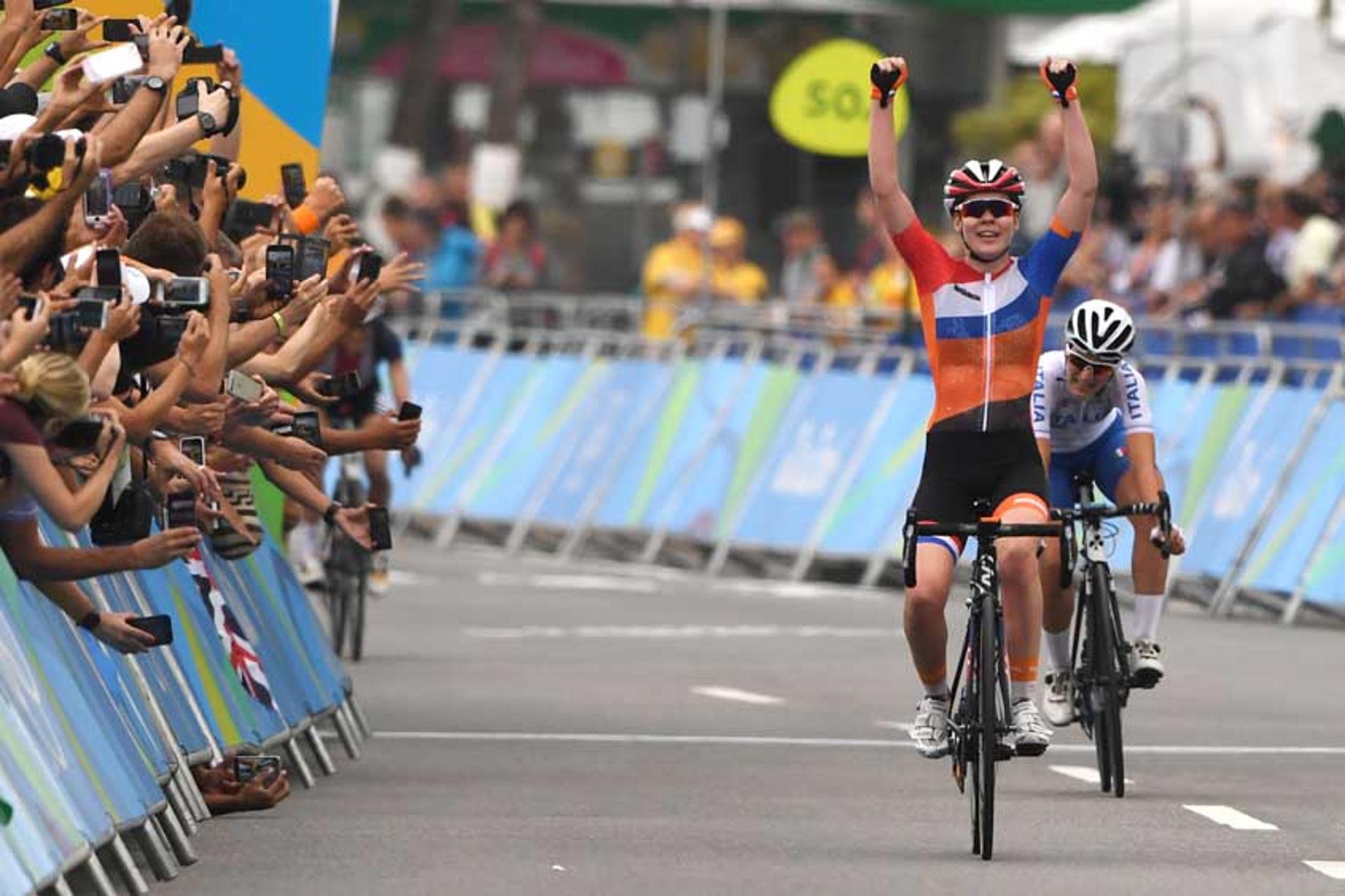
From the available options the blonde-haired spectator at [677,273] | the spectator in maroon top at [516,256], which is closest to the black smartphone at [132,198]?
the blonde-haired spectator at [677,273]

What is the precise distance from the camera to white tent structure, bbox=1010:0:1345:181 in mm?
34438

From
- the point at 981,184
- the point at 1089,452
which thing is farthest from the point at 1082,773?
the point at 981,184

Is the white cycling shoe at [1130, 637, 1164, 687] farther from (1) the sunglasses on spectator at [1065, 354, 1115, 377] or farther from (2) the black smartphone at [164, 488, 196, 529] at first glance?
(2) the black smartphone at [164, 488, 196, 529]

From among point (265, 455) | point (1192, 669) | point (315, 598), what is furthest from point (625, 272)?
point (265, 455)

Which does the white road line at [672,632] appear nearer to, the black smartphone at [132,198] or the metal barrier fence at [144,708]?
the metal barrier fence at [144,708]

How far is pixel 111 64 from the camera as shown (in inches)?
457

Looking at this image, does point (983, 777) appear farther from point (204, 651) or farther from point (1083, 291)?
point (1083, 291)

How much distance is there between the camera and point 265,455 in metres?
14.3

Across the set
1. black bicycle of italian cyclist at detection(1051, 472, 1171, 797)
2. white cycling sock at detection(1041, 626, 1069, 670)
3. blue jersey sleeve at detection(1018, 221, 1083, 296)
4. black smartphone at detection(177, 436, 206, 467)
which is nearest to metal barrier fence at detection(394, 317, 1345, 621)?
white cycling sock at detection(1041, 626, 1069, 670)

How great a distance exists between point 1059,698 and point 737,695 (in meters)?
3.73

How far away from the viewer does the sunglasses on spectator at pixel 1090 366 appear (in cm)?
1566

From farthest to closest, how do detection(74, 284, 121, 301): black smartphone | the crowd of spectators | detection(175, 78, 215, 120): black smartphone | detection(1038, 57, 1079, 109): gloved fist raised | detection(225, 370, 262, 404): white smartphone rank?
detection(1038, 57, 1079, 109): gloved fist raised, detection(225, 370, 262, 404): white smartphone, detection(175, 78, 215, 120): black smartphone, the crowd of spectators, detection(74, 284, 121, 301): black smartphone

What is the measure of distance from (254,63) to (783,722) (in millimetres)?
3631

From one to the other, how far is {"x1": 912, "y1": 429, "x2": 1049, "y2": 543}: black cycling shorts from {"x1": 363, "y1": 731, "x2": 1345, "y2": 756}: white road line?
109 inches
